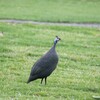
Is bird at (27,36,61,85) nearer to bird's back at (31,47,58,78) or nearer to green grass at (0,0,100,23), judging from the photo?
bird's back at (31,47,58,78)

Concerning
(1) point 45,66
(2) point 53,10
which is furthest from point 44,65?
(2) point 53,10

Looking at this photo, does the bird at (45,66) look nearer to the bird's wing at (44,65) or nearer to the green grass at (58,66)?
the bird's wing at (44,65)

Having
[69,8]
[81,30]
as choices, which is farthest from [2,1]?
[81,30]

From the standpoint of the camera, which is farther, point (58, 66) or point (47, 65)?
point (58, 66)

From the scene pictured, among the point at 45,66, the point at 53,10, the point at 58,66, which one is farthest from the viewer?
the point at 53,10

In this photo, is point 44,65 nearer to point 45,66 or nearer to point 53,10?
point 45,66

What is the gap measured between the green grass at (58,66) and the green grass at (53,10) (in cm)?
717

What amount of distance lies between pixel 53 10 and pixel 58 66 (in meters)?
22.1

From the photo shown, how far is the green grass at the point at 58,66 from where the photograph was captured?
10.9 metres

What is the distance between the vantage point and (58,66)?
1472 cm

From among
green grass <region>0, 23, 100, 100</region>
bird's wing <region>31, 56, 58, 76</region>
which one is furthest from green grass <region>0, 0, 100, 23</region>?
bird's wing <region>31, 56, 58, 76</region>

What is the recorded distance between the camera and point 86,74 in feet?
44.7

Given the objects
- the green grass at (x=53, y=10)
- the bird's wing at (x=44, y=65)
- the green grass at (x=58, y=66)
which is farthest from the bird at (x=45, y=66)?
the green grass at (x=53, y=10)

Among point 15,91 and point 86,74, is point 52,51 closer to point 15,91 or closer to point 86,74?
point 15,91
